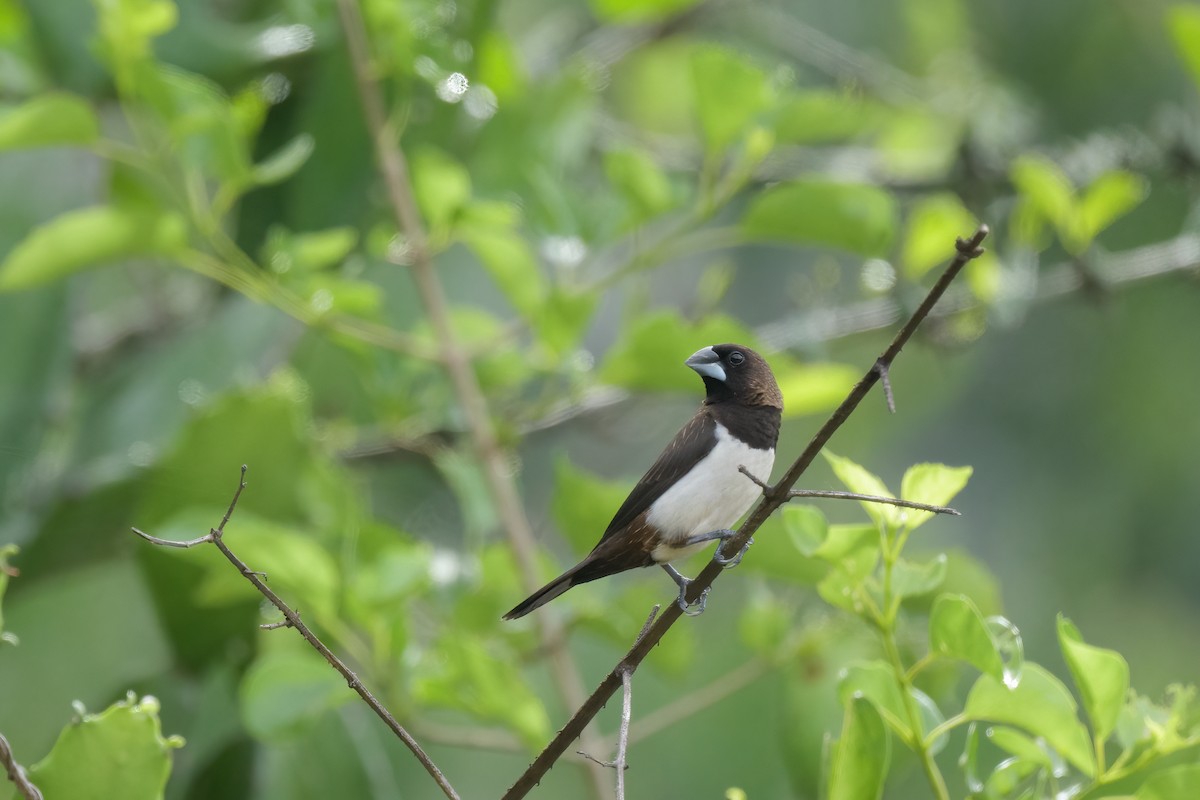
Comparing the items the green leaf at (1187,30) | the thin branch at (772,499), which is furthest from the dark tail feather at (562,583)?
the green leaf at (1187,30)

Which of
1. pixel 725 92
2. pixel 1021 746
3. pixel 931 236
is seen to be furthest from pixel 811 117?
pixel 1021 746

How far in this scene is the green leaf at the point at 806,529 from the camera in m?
1.05

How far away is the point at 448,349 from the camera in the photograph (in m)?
1.85

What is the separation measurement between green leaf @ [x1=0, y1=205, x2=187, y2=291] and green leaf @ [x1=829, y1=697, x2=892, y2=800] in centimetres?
116

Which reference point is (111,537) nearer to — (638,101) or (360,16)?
(360,16)

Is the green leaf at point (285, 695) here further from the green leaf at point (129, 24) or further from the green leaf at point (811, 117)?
the green leaf at point (811, 117)

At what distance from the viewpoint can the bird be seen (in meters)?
1.09

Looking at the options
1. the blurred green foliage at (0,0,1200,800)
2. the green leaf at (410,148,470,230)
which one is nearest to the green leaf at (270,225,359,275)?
the blurred green foliage at (0,0,1200,800)

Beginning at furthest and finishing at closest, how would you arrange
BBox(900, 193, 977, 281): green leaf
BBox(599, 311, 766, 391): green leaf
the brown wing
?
1. BBox(900, 193, 977, 281): green leaf
2. BBox(599, 311, 766, 391): green leaf
3. the brown wing

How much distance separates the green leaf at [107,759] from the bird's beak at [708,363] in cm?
50

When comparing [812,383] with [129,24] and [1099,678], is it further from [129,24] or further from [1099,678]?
[129,24]

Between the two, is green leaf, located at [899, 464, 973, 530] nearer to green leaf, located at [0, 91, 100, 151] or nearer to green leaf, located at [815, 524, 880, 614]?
green leaf, located at [815, 524, 880, 614]

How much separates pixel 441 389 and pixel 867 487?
1.20 metres

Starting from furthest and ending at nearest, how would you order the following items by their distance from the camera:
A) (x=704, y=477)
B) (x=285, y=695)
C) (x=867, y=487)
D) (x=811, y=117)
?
(x=811, y=117), (x=285, y=695), (x=704, y=477), (x=867, y=487)
